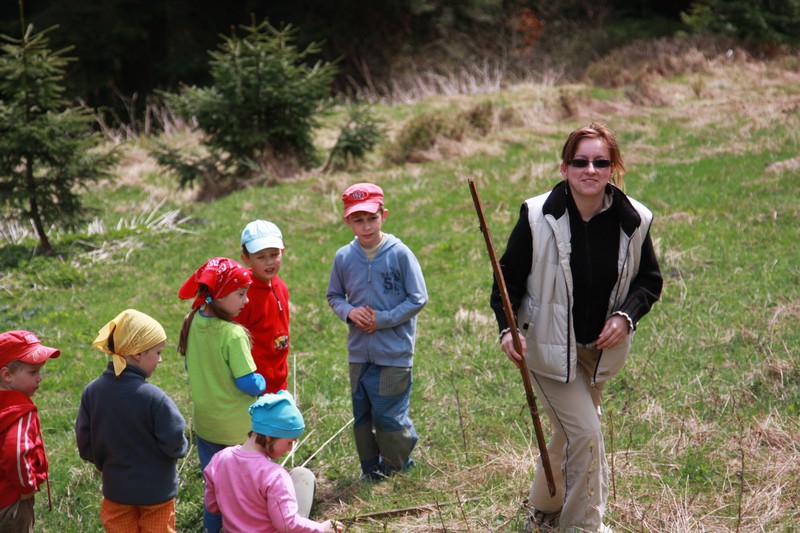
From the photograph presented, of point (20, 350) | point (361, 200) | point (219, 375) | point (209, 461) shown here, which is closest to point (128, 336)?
point (20, 350)

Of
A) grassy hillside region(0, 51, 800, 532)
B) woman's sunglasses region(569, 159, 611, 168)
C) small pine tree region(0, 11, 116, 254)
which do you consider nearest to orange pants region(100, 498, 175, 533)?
grassy hillside region(0, 51, 800, 532)

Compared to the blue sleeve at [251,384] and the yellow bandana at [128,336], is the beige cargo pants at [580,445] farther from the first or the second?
the yellow bandana at [128,336]

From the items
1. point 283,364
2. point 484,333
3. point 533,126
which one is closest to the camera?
point 283,364

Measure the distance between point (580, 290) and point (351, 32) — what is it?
26.4 meters

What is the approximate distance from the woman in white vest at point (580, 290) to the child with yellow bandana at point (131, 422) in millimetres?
1644

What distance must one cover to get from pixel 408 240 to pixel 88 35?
1886 cm

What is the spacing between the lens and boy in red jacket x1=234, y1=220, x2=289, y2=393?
5.00m

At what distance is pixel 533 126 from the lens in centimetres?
1541

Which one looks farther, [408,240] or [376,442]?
[408,240]

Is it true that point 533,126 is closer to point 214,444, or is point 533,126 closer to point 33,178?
point 33,178

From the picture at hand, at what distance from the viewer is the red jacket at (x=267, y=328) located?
5082 millimetres

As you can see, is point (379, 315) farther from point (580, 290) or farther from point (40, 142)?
point (40, 142)

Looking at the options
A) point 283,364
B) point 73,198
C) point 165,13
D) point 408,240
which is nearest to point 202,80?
point 165,13

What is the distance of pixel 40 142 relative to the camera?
10.9 meters
